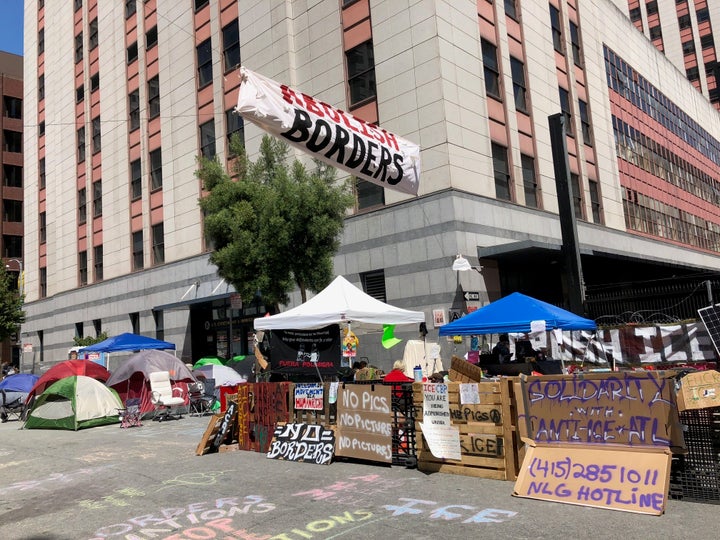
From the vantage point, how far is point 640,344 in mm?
13977

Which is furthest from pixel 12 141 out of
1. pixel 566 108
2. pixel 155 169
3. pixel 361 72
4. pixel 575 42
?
pixel 566 108

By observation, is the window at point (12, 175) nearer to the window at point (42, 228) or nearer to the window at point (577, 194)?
the window at point (42, 228)

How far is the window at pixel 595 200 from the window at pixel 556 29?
20.9 feet

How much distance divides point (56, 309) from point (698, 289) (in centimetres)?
3686

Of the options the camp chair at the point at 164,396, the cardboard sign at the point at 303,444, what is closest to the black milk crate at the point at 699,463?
the cardboard sign at the point at 303,444

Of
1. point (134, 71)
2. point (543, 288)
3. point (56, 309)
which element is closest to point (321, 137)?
point (543, 288)

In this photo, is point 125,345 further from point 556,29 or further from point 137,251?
point 556,29

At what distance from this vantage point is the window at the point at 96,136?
34.7m

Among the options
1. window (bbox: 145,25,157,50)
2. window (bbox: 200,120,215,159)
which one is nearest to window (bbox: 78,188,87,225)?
window (bbox: 145,25,157,50)

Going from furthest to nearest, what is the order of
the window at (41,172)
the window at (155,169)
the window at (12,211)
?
the window at (12,211) → the window at (41,172) → the window at (155,169)

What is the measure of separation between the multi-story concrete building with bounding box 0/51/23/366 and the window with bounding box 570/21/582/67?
161 ft

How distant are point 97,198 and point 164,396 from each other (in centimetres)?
2221

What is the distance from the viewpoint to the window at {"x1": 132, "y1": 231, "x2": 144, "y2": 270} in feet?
102

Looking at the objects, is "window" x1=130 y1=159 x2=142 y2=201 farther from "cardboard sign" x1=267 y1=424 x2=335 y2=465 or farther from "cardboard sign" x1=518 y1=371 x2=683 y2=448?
"cardboard sign" x1=518 y1=371 x2=683 y2=448
